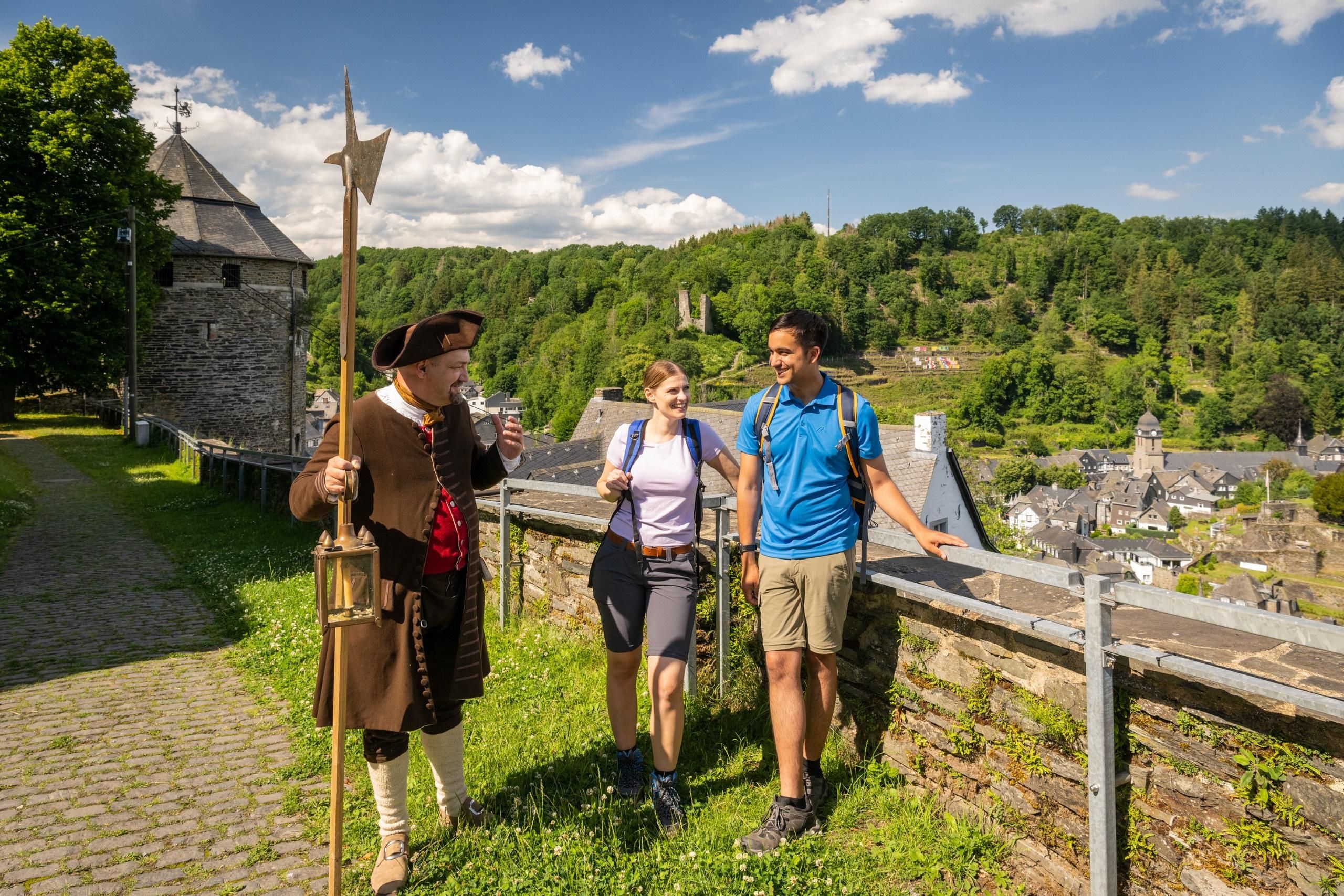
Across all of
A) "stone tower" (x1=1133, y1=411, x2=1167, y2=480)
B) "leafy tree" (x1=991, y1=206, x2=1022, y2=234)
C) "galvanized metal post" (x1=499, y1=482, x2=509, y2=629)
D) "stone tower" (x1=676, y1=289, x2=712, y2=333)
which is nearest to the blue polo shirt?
"galvanized metal post" (x1=499, y1=482, x2=509, y2=629)

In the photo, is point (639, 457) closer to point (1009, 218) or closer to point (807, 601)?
point (807, 601)

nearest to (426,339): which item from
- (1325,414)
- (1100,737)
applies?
(1100,737)

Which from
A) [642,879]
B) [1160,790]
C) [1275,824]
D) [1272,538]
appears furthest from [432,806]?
[1272,538]

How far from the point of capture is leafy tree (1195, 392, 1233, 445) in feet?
389

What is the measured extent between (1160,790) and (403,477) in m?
2.56

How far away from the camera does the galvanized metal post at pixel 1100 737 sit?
254 cm

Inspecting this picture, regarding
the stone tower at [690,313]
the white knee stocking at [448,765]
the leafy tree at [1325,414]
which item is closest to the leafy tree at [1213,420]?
the leafy tree at [1325,414]

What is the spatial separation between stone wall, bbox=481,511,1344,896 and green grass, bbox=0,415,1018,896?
0.55 ft

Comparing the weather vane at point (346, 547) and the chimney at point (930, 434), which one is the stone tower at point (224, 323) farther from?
the weather vane at point (346, 547)

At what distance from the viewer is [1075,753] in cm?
276

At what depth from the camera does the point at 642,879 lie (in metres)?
3.05

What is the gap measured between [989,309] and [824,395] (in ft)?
523

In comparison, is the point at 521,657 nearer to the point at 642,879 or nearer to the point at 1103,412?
the point at 642,879

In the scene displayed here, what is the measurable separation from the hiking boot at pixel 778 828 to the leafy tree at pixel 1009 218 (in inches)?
7982
